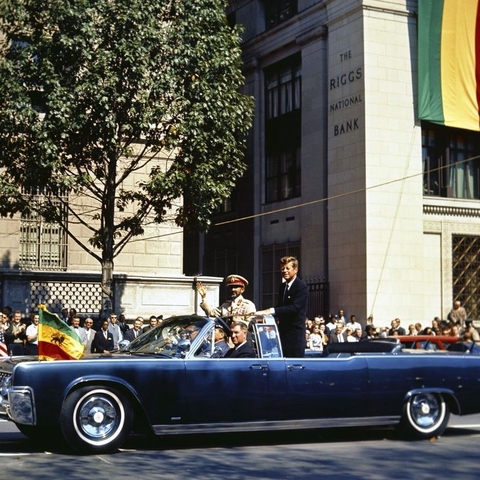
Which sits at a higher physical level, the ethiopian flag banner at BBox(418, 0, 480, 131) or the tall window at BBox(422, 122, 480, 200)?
the ethiopian flag banner at BBox(418, 0, 480, 131)

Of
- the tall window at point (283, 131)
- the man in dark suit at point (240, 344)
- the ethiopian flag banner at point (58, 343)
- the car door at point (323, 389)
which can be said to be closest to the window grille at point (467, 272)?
the tall window at point (283, 131)

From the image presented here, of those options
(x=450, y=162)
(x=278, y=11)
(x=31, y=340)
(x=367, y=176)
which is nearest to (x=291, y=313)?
(x=31, y=340)

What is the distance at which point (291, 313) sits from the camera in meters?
11.2

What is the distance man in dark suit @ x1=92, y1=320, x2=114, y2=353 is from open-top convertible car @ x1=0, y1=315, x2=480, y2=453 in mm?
8994

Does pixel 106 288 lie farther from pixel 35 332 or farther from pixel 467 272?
pixel 467 272

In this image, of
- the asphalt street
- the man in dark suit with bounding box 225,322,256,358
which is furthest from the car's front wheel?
the man in dark suit with bounding box 225,322,256,358

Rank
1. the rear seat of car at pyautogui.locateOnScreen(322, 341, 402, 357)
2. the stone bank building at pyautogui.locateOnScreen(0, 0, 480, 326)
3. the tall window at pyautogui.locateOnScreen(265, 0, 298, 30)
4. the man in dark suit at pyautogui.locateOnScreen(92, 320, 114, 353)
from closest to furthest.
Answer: the rear seat of car at pyautogui.locateOnScreen(322, 341, 402, 357)
the man in dark suit at pyautogui.locateOnScreen(92, 320, 114, 353)
the stone bank building at pyautogui.locateOnScreen(0, 0, 480, 326)
the tall window at pyautogui.locateOnScreen(265, 0, 298, 30)

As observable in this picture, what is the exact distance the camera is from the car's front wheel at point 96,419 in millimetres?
9328

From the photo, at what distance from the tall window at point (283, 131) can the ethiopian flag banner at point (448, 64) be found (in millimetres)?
5279

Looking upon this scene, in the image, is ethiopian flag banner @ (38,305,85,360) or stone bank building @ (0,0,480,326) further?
stone bank building @ (0,0,480,326)

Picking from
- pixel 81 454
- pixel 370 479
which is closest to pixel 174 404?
pixel 81 454

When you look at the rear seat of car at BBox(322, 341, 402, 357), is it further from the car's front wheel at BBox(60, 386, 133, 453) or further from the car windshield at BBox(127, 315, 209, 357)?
the car's front wheel at BBox(60, 386, 133, 453)

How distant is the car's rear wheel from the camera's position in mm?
10867

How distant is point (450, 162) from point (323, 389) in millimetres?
22948
